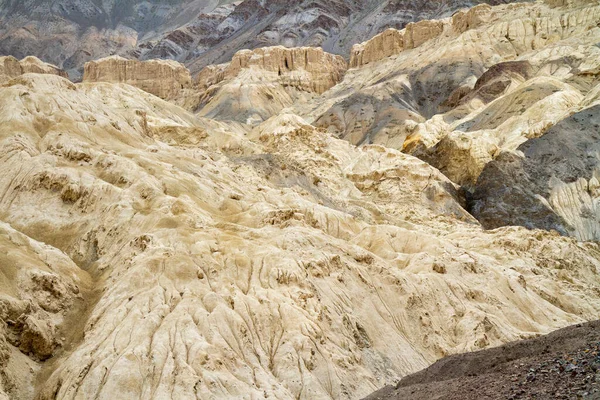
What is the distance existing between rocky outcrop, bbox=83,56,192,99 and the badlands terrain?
75564 millimetres

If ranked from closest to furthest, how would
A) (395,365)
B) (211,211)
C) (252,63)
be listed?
(395,365) → (211,211) → (252,63)

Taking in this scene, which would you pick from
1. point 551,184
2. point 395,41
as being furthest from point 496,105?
point 395,41

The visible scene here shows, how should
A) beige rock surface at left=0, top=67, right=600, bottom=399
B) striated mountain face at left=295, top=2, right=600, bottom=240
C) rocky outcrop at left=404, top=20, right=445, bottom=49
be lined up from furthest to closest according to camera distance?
1. rocky outcrop at left=404, top=20, right=445, bottom=49
2. striated mountain face at left=295, top=2, right=600, bottom=240
3. beige rock surface at left=0, top=67, right=600, bottom=399

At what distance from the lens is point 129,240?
32.4 metres

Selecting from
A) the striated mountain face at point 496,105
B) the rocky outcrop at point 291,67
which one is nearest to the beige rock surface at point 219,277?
the striated mountain face at point 496,105

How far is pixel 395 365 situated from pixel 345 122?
94.0m

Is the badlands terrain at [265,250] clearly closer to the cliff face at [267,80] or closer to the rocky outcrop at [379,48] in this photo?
the cliff face at [267,80]

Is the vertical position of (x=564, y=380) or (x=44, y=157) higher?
(x=44, y=157)

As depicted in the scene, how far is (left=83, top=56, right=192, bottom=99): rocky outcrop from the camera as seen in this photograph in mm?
158000

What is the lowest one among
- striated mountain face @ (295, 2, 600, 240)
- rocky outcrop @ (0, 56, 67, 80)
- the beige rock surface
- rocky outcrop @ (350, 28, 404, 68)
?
the beige rock surface

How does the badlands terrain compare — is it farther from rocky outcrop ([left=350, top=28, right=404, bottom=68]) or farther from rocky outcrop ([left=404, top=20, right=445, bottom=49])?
rocky outcrop ([left=350, top=28, right=404, bottom=68])

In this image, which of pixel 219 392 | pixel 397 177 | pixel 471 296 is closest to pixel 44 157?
pixel 219 392

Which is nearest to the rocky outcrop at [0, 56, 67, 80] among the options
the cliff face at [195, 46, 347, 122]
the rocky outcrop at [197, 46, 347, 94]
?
the cliff face at [195, 46, 347, 122]

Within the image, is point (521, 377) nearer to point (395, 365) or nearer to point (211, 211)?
point (395, 365)
